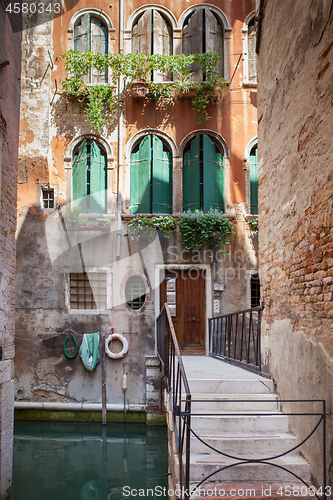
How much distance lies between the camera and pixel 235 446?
12.2 feet

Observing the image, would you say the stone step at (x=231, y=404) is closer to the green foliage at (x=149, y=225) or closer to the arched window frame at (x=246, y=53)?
the green foliage at (x=149, y=225)

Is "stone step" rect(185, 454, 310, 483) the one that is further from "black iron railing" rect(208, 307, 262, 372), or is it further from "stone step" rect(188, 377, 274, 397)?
"black iron railing" rect(208, 307, 262, 372)

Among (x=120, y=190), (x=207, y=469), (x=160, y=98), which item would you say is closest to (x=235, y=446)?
(x=207, y=469)

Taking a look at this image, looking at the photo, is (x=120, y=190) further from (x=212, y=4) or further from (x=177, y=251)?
(x=212, y=4)

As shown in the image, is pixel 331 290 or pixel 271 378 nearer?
pixel 331 290

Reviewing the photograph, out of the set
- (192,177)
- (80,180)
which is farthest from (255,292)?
(80,180)

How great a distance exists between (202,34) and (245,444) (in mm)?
9114

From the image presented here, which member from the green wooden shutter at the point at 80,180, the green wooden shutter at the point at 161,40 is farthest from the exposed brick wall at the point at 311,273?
the green wooden shutter at the point at 161,40

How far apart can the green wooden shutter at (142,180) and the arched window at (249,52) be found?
286 cm

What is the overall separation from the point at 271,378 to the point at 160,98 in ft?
23.7

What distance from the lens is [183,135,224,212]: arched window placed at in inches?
369

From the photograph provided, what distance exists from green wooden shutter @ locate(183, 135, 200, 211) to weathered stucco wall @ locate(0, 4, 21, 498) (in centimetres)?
469

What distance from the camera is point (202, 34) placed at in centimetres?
961

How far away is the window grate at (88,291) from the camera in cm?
921
